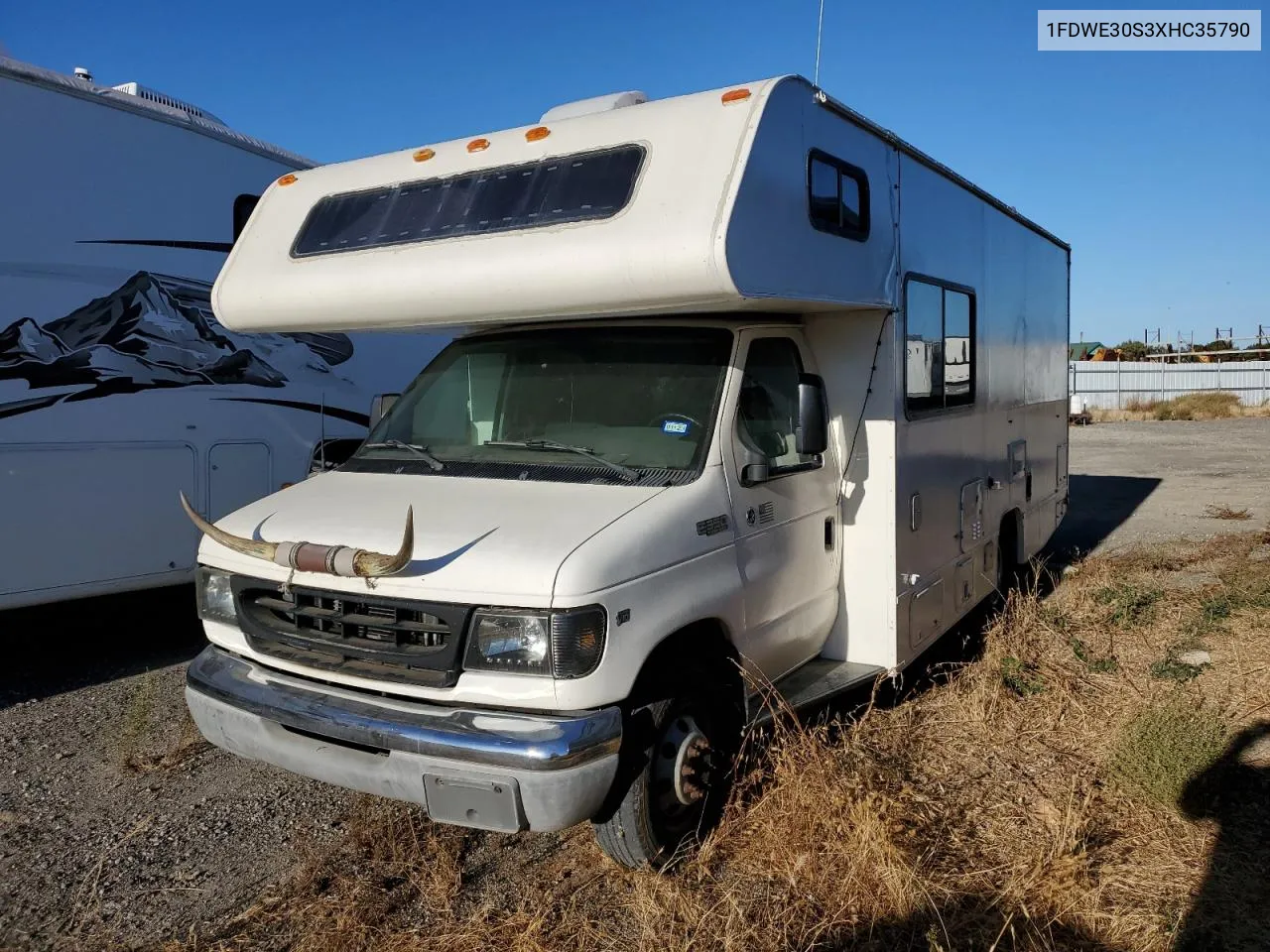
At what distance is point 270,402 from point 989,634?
506 cm

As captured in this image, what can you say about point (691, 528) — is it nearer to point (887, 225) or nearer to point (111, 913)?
point (887, 225)

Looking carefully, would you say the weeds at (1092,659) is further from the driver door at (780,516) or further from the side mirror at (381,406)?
the side mirror at (381,406)

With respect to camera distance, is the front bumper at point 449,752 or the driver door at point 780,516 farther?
the driver door at point 780,516

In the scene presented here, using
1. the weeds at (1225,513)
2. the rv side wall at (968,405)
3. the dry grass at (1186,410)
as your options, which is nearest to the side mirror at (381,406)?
the rv side wall at (968,405)

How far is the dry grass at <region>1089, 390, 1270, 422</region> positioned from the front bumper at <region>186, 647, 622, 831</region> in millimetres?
35038

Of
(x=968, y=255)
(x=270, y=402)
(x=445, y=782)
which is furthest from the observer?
(x=270, y=402)

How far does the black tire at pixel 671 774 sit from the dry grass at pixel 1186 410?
34.1m

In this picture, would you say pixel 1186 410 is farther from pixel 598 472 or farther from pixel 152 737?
pixel 152 737

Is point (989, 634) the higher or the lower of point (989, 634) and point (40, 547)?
the lower

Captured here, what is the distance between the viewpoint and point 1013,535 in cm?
763

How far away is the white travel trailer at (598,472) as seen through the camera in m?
3.31

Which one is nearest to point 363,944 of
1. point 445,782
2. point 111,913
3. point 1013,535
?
point 445,782

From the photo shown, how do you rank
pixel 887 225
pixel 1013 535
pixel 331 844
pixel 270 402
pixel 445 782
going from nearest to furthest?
pixel 445 782 < pixel 331 844 < pixel 887 225 < pixel 270 402 < pixel 1013 535

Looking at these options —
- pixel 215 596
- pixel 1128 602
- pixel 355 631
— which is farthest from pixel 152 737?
pixel 1128 602
